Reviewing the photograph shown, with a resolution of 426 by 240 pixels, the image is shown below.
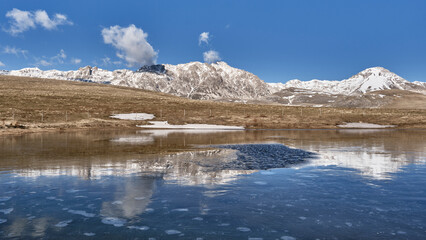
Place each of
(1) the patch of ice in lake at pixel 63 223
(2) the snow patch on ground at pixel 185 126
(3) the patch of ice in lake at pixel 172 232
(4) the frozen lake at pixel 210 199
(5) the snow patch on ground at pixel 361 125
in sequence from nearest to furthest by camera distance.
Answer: (3) the patch of ice in lake at pixel 172 232, (4) the frozen lake at pixel 210 199, (1) the patch of ice in lake at pixel 63 223, (2) the snow patch on ground at pixel 185 126, (5) the snow patch on ground at pixel 361 125

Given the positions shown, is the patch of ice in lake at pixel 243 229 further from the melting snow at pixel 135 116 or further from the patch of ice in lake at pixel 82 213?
the melting snow at pixel 135 116

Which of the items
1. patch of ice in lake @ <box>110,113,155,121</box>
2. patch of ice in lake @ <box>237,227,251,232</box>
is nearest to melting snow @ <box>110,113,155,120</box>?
patch of ice in lake @ <box>110,113,155,121</box>

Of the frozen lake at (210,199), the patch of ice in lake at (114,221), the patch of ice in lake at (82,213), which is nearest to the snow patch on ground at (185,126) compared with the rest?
the frozen lake at (210,199)

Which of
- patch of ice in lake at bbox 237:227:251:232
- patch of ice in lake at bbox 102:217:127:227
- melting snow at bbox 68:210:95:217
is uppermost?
melting snow at bbox 68:210:95:217

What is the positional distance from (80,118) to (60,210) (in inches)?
1905

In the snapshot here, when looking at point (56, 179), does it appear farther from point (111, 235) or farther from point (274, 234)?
point (274, 234)

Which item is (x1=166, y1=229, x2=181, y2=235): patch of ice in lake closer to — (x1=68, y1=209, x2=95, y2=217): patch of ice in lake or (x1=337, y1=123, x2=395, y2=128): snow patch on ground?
(x1=68, y1=209, x2=95, y2=217): patch of ice in lake

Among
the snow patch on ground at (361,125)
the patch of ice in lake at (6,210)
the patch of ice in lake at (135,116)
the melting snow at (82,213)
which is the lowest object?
the melting snow at (82,213)

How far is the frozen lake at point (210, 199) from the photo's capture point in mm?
6660

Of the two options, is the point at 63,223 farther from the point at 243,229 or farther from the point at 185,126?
the point at 185,126

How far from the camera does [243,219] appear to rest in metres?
7.33

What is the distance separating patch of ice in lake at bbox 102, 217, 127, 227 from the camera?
699 cm

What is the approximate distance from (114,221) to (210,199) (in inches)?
108

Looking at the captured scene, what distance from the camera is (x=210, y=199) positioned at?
8.78 meters
